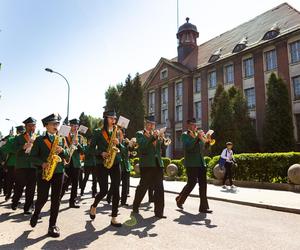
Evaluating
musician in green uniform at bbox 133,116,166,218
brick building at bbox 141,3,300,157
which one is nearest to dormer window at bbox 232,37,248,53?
brick building at bbox 141,3,300,157

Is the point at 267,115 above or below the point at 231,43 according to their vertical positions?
below

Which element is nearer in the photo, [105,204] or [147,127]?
[147,127]

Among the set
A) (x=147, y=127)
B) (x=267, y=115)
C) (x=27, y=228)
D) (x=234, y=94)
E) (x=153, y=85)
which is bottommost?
(x=27, y=228)

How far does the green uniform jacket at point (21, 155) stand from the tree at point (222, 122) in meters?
21.7

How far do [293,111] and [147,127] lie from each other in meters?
24.2

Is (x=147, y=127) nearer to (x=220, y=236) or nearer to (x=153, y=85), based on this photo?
(x=220, y=236)

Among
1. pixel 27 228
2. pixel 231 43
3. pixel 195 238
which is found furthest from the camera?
pixel 231 43

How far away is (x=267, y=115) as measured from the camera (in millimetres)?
26688

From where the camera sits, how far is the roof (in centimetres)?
3064

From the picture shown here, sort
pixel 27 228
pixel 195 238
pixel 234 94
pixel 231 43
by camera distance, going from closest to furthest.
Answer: pixel 195 238 < pixel 27 228 < pixel 234 94 < pixel 231 43

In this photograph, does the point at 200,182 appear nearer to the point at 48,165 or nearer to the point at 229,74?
the point at 48,165

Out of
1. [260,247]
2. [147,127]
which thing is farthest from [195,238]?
[147,127]

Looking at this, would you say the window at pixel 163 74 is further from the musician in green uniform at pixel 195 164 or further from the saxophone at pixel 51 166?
the saxophone at pixel 51 166

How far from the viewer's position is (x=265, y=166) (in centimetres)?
1325
